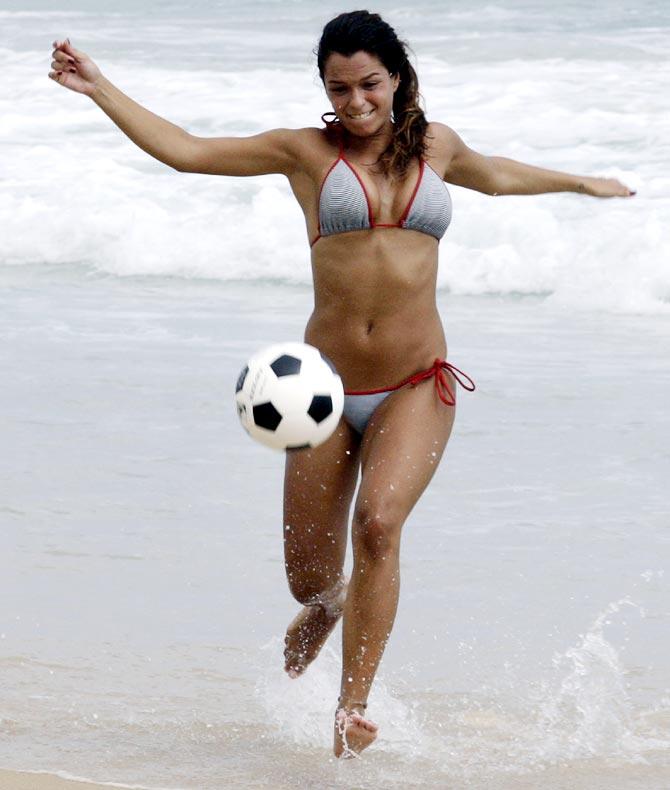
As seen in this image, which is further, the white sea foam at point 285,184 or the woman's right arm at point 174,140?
the white sea foam at point 285,184

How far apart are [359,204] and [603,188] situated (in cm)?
120

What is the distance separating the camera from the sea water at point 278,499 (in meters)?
5.01

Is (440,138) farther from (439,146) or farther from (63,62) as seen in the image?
(63,62)

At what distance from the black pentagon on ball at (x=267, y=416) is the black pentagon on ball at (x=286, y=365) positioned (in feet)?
0.31

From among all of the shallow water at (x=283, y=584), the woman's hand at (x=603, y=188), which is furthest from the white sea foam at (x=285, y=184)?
the woman's hand at (x=603, y=188)

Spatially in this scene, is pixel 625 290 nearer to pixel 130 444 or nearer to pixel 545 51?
pixel 130 444

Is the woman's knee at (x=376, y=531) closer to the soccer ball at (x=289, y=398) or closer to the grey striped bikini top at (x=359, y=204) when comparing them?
the soccer ball at (x=289, y=398)

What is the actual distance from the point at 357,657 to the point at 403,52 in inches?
68.6

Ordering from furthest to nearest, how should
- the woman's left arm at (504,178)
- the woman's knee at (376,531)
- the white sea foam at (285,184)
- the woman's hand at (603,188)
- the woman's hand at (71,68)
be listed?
the white sea foam at (285,184) → the woman's hand at (603,188) → the woman's left arm at (504,178) → the woman's hand at (71,68) → the woman's knee at (376,531)

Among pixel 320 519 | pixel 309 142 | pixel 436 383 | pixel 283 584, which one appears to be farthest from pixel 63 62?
pixel 283 584

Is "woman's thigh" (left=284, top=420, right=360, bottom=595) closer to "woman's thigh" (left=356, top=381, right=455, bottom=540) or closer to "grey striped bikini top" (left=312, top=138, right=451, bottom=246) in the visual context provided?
"woman's thigh" (left=356, top=381, right=455, bottom=540)

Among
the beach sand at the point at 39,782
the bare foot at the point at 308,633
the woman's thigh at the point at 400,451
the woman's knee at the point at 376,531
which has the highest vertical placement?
the woman's thigh at the point at 400,451

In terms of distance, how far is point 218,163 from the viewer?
4922 mm

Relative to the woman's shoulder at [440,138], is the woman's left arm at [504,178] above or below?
below
